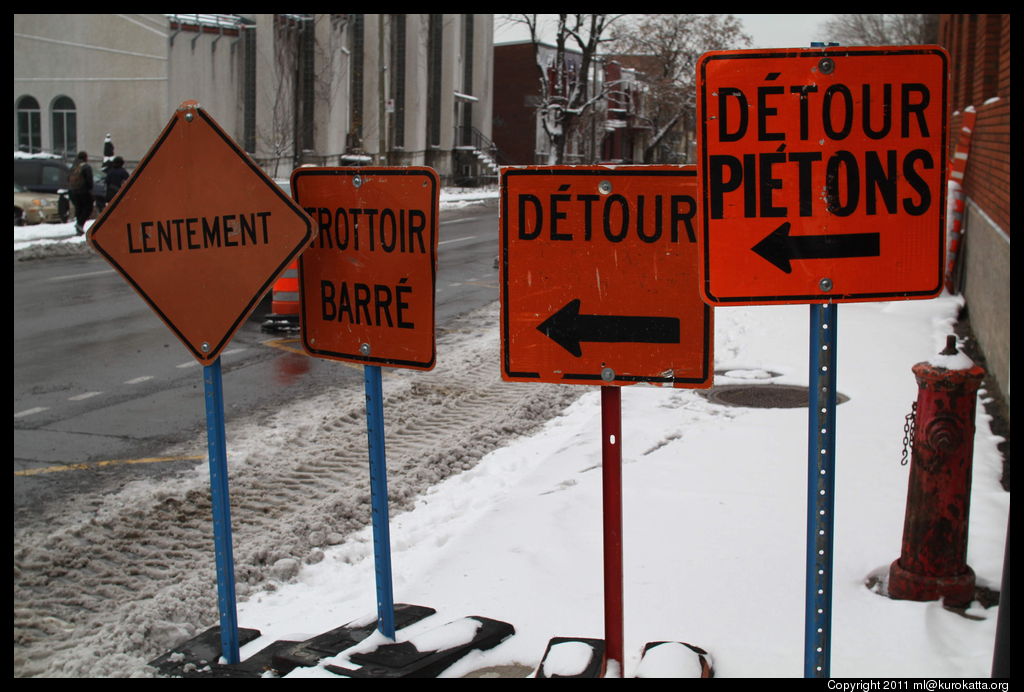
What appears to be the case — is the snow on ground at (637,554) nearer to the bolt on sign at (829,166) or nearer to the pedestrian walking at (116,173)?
the bolt on sign at (829,166)

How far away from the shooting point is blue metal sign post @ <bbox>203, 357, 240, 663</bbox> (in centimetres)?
411

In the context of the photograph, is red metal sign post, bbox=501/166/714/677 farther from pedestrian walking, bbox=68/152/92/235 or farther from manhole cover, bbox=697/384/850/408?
pedestrian walking, bbox=68/152/92/235

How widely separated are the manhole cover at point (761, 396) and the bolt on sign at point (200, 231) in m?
4.95

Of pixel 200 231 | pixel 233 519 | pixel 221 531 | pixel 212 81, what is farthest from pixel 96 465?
pixel 212 81

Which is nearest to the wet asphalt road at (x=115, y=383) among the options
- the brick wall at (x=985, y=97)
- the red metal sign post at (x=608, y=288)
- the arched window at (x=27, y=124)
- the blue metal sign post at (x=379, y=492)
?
the blue metal sign post at (x=379, y=492)

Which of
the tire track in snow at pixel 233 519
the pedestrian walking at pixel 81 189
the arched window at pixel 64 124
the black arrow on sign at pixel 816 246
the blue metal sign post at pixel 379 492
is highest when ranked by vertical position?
the arched window at pixel 64 124

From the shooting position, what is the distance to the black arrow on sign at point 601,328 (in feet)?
11.9

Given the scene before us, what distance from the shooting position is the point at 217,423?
413 cm

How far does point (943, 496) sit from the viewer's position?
453 cm

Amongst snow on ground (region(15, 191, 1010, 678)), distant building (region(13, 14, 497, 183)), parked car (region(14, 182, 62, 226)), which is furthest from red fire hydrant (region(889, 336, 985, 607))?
distant building (region(13, 14, 497, 183))

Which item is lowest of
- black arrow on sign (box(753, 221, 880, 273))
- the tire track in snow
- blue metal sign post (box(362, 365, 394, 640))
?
the tire track in snow

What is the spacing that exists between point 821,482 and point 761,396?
5.55 meters

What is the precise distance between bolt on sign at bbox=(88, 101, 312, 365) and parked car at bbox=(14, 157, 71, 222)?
2337 centimetres
